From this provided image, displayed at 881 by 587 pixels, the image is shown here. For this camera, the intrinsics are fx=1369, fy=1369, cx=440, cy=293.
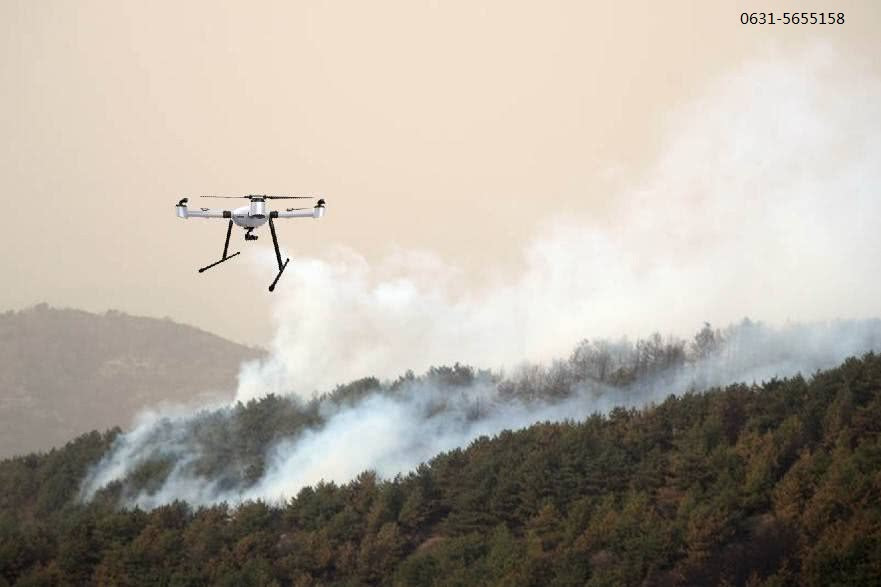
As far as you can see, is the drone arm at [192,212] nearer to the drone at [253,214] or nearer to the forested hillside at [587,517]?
the drone at [253,214]

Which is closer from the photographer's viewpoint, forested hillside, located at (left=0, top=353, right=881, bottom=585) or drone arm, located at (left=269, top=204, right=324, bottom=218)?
drone arm, located at (left=269, top=204, right=324, bottom=218)

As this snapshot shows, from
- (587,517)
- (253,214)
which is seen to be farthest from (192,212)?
(587,517)

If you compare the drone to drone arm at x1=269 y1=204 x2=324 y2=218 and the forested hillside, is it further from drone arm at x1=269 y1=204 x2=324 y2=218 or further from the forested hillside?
the forested hillside

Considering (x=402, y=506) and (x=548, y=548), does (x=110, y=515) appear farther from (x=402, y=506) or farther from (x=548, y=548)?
(x=548, y=548)

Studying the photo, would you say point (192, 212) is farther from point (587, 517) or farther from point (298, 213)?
point (587, 517)

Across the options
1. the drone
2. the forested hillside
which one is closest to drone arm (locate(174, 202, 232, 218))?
the drone

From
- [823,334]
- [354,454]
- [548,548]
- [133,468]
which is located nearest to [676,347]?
[823,334]

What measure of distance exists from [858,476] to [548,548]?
82.5ft

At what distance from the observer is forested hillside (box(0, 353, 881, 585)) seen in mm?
101375

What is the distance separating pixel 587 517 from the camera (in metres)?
113

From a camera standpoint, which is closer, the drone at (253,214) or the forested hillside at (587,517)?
the drone at (253,214)

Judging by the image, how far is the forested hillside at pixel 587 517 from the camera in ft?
333

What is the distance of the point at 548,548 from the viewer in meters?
111

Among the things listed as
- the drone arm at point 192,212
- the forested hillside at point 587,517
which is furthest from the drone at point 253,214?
the forested hillside at point 587,517
